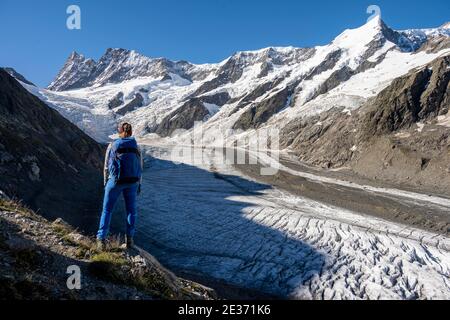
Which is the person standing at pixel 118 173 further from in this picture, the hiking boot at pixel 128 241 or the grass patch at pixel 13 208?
the grass patch at pixel 13 208

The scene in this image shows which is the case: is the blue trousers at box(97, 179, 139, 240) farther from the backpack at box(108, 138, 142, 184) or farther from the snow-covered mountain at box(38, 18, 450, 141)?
the snow-covered mountain at box(38, 18, 450, 141)

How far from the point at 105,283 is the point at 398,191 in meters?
34.6

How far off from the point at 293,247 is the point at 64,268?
567 inches

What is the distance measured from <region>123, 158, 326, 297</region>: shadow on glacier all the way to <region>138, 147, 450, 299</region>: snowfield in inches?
1.6

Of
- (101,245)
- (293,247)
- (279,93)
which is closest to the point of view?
(101,245)

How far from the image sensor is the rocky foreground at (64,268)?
624 cm

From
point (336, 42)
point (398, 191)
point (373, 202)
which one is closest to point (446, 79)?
point (398, 191)

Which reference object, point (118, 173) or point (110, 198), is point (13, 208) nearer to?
point (110, 198)

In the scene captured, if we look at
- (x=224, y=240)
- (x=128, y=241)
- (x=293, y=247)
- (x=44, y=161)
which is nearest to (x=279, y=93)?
(x=44, y=161)

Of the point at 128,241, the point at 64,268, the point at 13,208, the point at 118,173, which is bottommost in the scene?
the point at 64,268

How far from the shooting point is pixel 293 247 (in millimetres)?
20125

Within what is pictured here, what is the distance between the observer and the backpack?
27.7 ft

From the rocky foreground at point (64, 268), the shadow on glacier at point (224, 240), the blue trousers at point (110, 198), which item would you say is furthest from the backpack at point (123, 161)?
the shadow on glacier at point (224, 240)

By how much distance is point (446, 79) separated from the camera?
6206 centimetres
